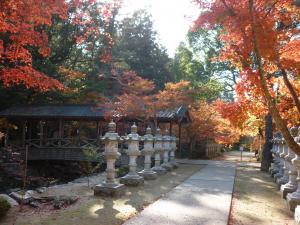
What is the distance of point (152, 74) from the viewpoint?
38.1 metres

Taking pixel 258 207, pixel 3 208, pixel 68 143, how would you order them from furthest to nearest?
pixel 68 143, pixel 258 207, pixel 3 208

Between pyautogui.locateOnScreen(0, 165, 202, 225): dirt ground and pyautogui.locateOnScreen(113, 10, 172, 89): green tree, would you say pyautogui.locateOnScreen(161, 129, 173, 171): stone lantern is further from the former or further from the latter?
pyautogui.locateOnScreen(113, 10, 172, 89): green tree

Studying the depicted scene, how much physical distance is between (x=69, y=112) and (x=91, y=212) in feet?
57.7

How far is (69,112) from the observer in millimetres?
24906

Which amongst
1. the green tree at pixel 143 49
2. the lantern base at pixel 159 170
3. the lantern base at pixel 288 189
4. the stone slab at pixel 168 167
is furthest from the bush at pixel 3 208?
the green tree at pixel 143 49

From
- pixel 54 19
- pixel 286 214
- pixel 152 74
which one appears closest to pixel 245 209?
pixel 286 214

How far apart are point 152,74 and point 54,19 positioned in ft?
45.7

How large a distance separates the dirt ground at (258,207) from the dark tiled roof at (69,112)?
1067 centimetres

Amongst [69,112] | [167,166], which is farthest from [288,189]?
[69,112]

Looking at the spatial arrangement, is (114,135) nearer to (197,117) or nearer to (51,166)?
(51,166)

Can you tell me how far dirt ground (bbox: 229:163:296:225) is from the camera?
7.78 meters

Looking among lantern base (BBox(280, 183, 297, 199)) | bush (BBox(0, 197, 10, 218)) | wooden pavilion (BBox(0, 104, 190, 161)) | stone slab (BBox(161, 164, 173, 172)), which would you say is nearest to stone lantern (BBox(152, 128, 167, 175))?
stone slab (BBox(161, 164, 173, 172))

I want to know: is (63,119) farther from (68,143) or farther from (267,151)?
(267,151)

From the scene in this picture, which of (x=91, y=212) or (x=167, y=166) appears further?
(x=167, y=166)
